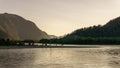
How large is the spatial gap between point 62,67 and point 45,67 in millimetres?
2232

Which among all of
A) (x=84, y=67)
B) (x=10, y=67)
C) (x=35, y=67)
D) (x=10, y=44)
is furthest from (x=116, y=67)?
(x=10, y=44)

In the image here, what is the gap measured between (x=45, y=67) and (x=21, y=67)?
3.14 metres

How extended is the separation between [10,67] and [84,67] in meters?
9.73

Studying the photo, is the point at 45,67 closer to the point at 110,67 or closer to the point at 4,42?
the point at 110,67

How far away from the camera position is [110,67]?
45.8 meters

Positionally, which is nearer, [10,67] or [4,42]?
[10,67]

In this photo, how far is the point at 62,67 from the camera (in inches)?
1774

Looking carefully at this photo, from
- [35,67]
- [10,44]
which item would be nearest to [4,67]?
[35,67]

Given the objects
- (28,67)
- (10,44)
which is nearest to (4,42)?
(10,44)

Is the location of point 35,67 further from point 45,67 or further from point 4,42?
point 4,42

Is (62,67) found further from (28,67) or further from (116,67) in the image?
(116,67)

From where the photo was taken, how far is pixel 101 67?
4575cm

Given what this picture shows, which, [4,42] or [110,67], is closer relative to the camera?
[110,67]

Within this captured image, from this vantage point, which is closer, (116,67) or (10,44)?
(116,67)
